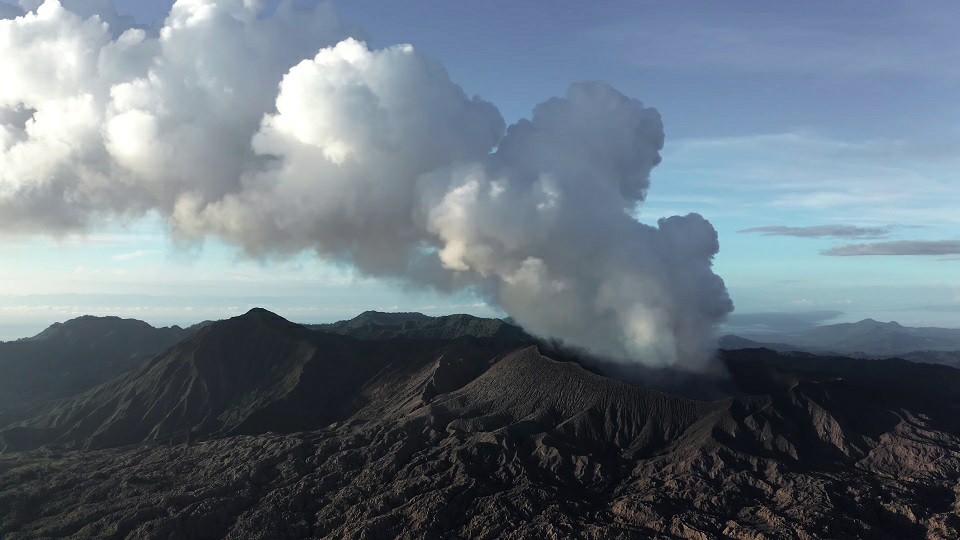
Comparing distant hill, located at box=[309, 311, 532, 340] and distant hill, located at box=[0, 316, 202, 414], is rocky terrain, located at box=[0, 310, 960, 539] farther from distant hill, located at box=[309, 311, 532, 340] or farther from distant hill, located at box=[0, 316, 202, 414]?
distant hill, located at box=[309, 311, 532, 340]

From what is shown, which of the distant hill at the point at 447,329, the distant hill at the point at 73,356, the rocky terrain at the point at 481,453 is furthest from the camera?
the distant hill at the point at 447,329

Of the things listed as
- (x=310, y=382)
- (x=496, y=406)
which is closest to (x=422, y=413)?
(x=496, y=406)

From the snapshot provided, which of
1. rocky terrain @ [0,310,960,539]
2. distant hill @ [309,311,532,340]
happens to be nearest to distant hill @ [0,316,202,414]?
rocky terrain @ [0,310,960,539]

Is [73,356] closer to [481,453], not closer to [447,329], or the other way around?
[447,329]

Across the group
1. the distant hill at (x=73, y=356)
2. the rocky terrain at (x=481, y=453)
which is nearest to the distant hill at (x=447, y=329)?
the rocky terrain at (x=481, y=453)

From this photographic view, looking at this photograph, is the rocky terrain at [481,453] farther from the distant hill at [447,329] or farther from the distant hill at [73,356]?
the distant hill at [447,329]

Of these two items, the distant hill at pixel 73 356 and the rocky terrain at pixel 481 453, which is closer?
the rocky terrain at pixel 481 453

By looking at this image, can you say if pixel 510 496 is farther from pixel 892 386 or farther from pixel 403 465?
pixel 892 386
